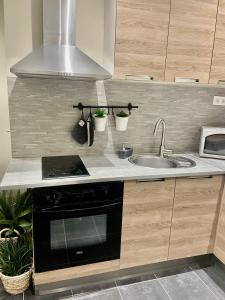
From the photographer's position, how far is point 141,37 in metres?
1.73

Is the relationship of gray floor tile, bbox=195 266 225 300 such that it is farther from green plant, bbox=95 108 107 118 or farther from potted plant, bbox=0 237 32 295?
green plant, bbox=95 108 107 118

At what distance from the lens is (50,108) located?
6.34 feet

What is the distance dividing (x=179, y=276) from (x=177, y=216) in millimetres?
519

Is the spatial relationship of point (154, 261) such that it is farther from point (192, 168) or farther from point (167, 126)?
point (167, 126)

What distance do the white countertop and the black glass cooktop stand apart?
41 mm

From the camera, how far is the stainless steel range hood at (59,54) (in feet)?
4.73

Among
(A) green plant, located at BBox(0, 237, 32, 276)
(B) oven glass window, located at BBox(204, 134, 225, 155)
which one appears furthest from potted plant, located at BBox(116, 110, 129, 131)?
(A) green plant, located at BBox(0, 237, 32, 276)

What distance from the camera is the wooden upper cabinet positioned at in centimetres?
182

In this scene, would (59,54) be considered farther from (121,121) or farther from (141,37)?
(121,121)

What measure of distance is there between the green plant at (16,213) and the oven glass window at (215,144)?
1589mm


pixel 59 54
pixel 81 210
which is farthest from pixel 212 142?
pixel 59 54

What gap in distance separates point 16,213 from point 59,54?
46.5 inches

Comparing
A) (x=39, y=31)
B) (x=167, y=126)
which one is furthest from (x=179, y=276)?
(x=39, y=31)

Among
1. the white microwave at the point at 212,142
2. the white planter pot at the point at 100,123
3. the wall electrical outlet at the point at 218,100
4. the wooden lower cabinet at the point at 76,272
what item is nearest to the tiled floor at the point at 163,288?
the wooden lower cabinet at the point at 76,272
